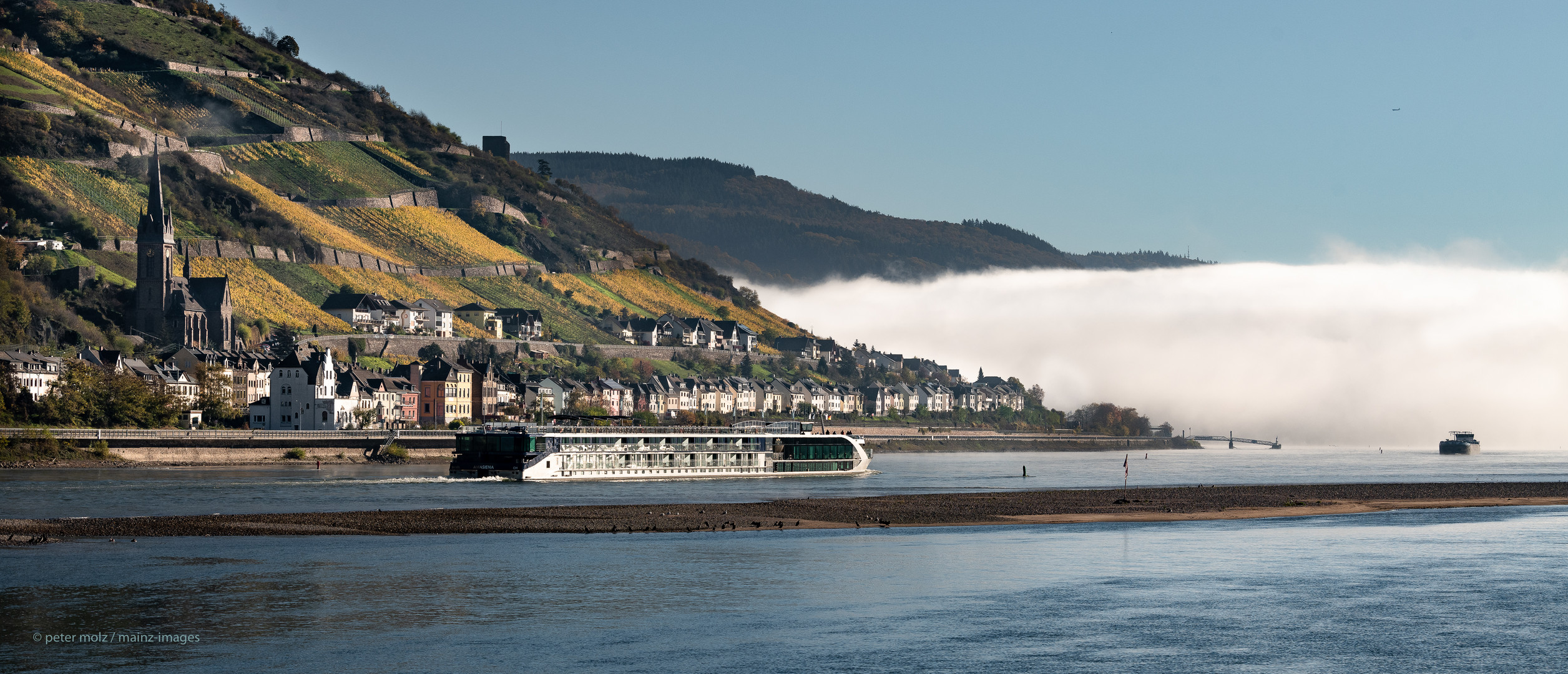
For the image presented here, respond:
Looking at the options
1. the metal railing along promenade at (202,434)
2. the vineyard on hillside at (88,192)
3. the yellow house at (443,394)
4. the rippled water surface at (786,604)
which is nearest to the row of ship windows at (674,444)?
the metal railing along promenade at (202,434)

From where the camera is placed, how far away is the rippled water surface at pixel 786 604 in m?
34.6

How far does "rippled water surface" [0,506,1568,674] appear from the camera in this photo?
113 feet

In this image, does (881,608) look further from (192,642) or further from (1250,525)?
(1250,525)

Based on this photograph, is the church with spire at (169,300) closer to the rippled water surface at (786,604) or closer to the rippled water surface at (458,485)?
the rippled water surface at (458,485)

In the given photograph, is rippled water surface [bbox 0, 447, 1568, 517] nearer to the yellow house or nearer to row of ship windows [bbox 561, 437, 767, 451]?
row of ship windows [bbox 561, 437, 767, 451]

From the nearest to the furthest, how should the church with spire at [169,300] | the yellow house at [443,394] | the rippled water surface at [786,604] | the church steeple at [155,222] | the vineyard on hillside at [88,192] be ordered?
the rippled water surface at [786,604]
the yellow house at [443,394]
the church with spire at [169,300]
the church steeple at [155,222]
the vineyard on hillside at [88,192]

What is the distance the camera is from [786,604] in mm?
42531

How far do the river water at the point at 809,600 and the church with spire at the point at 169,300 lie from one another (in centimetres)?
10124

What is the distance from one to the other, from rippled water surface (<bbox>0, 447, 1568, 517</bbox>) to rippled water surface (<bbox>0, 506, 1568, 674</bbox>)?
53.8 ft

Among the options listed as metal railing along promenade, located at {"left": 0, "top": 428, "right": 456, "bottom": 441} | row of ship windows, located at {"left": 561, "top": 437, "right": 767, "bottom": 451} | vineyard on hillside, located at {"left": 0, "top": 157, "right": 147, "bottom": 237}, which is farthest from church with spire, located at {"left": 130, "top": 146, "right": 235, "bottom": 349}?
row of ship windows, located at {"left": 561, "top": 437, "right": 767, "bottom": 451}

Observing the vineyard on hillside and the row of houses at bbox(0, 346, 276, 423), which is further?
the vineyard on hillside

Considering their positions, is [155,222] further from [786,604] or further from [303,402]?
[786,604]

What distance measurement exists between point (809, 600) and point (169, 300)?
473 ft

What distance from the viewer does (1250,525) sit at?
71000 millimetres
